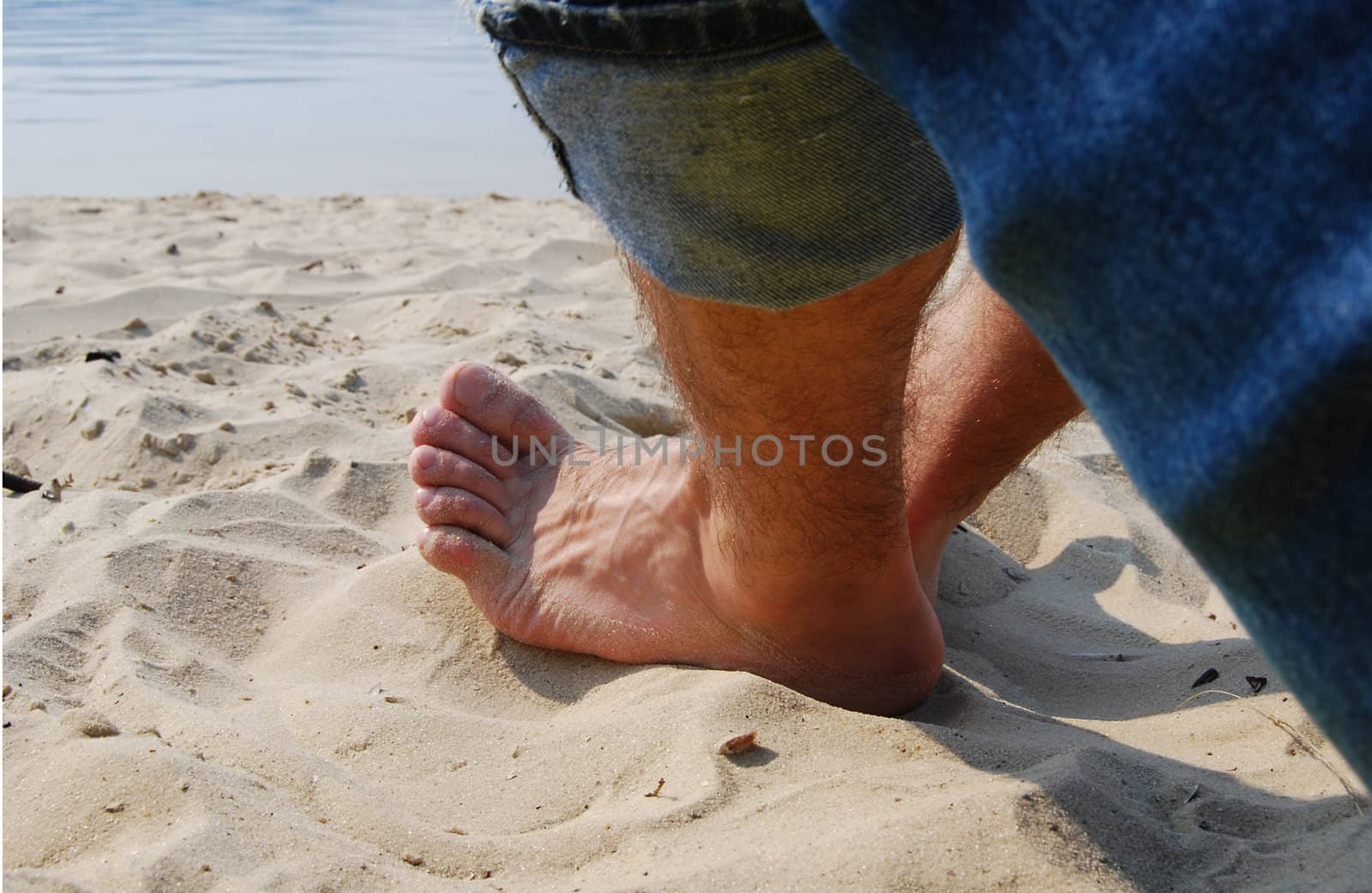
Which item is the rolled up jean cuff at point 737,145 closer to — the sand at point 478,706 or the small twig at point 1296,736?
the sand at point 478,706

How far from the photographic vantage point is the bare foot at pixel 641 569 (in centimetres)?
150

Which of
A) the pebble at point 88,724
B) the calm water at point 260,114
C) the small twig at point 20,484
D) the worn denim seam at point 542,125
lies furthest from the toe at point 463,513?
the calm water at point 260,114

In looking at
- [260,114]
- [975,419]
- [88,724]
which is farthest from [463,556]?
[260,114]

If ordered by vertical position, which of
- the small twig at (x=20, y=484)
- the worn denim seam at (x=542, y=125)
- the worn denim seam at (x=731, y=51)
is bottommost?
the small twig at (x=20, y=484)

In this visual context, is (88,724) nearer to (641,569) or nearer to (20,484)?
(641,569)

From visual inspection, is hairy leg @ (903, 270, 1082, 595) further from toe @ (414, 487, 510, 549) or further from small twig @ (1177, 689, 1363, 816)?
toe @ (414, 487, 510, 549)

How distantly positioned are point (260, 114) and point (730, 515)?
6308 mm

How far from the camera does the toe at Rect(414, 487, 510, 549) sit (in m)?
1.83

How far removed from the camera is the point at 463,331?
3.02 metres

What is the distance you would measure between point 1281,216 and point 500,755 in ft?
3.81

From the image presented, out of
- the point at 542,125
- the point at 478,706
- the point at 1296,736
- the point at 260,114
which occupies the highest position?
the point at 542,125

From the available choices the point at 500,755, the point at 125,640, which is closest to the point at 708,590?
the point at 500,755

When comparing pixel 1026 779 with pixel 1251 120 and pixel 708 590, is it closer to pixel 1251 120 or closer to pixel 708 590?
pixel 708 590

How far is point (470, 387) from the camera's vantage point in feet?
6.45
